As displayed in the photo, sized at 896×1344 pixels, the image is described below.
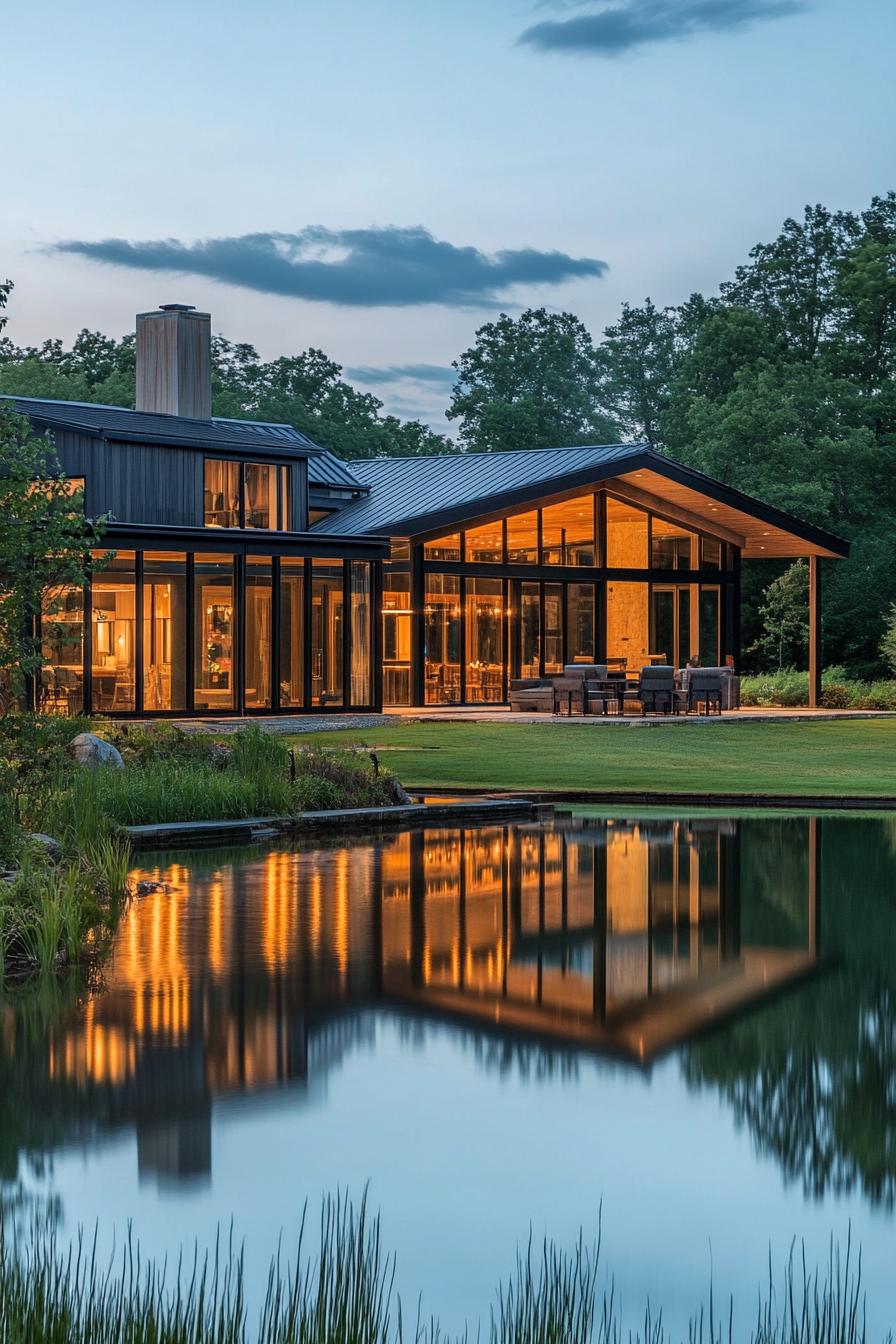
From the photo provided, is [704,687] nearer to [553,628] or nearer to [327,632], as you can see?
Result: [553,628]

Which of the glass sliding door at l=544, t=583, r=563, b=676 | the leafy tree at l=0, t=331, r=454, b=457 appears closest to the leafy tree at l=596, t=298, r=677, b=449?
the leafy tree at l=0, t=331, r=454, b=457

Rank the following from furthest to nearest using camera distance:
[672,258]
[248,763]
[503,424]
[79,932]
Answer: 1. [672,258]
2. [503,424]
3. [248,763]
4. [79,932]

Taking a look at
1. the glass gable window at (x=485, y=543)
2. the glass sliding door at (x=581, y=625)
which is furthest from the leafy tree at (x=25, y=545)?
the glass sliding door at (x=581, y=625)

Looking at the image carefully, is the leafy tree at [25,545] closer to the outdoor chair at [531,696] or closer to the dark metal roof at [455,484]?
the dark metal roof at [455,484]

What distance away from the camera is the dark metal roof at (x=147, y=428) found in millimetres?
29797

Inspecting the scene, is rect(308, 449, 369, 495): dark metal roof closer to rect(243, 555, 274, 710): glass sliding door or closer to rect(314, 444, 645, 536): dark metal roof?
rect(314, 444, 645, 536): dark metal roof

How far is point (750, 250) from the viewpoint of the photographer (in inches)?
2472

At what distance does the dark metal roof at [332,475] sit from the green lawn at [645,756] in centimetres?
799

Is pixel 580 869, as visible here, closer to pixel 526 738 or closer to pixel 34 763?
pixel 34 763

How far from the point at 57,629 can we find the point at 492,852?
4195mm

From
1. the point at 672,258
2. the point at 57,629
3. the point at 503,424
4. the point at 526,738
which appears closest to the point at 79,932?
the point at 57,629

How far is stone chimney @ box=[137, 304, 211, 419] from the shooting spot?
3353 cm

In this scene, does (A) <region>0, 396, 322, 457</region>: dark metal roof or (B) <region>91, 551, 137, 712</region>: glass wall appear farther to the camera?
(A) <region>0, 396, 322, 457</region>: dark metal roof

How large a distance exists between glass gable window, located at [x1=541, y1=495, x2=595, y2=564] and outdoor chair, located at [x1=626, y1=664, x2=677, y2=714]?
17.4 ft
